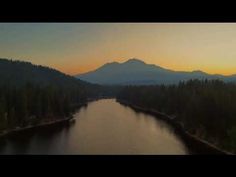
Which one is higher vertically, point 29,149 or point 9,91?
point 9,91

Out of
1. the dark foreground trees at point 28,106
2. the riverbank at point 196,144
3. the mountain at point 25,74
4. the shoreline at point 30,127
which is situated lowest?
the riverbank at point 196,144

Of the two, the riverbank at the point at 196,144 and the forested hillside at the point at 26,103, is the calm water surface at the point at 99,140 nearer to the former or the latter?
the riverbank at the point at 196,144

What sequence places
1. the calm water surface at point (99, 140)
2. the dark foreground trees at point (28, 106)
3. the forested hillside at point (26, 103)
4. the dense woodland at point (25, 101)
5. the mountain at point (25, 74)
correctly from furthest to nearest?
the mountain at point (25, 74) < the dense woodland at point (25, 101) < the forested hillside at point (26, 103) < the dark foreground trees at point (28, 106) < the calm water surface at point (99, 140)

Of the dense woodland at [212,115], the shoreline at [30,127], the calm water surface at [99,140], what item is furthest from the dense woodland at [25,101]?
the dense woodland at [212,115]

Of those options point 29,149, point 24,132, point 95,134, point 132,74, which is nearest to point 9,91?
point 24,132

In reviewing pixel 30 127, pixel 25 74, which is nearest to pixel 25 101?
pixel 30 127

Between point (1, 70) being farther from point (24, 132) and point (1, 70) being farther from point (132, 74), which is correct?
point (132, 74)

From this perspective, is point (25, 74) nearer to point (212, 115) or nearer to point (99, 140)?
point (99, 140)

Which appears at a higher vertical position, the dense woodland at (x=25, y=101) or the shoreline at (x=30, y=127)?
the dense woodland at (x=25, y=101)
